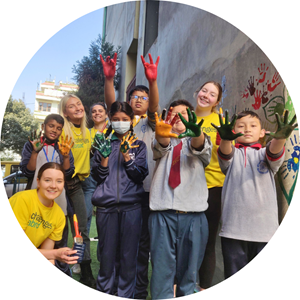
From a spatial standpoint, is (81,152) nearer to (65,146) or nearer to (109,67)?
(65,146)

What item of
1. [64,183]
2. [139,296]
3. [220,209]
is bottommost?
[139,296]

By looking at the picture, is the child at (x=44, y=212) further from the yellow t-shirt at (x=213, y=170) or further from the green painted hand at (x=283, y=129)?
the green painted hand at (x=283, y=129)

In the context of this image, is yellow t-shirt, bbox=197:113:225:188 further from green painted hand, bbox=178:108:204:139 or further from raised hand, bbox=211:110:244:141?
green painted hand, bbox=178:108:204:139

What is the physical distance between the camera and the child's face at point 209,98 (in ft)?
6.66

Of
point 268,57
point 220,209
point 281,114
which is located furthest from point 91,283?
point 268,57

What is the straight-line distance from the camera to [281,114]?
6.17ft

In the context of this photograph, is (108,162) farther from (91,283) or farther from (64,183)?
(91,283)

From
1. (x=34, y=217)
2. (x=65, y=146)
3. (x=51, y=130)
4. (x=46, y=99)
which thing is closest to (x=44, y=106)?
(x=46, y=99)

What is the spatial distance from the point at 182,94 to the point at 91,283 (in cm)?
145

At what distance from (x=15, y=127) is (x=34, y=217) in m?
0.62

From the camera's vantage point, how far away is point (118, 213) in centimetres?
190

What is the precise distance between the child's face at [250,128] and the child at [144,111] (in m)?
0.57

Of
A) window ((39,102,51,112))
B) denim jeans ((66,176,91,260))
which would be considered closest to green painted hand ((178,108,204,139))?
denim jeans ((66,176,91,260))

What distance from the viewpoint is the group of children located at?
70.1 inches
